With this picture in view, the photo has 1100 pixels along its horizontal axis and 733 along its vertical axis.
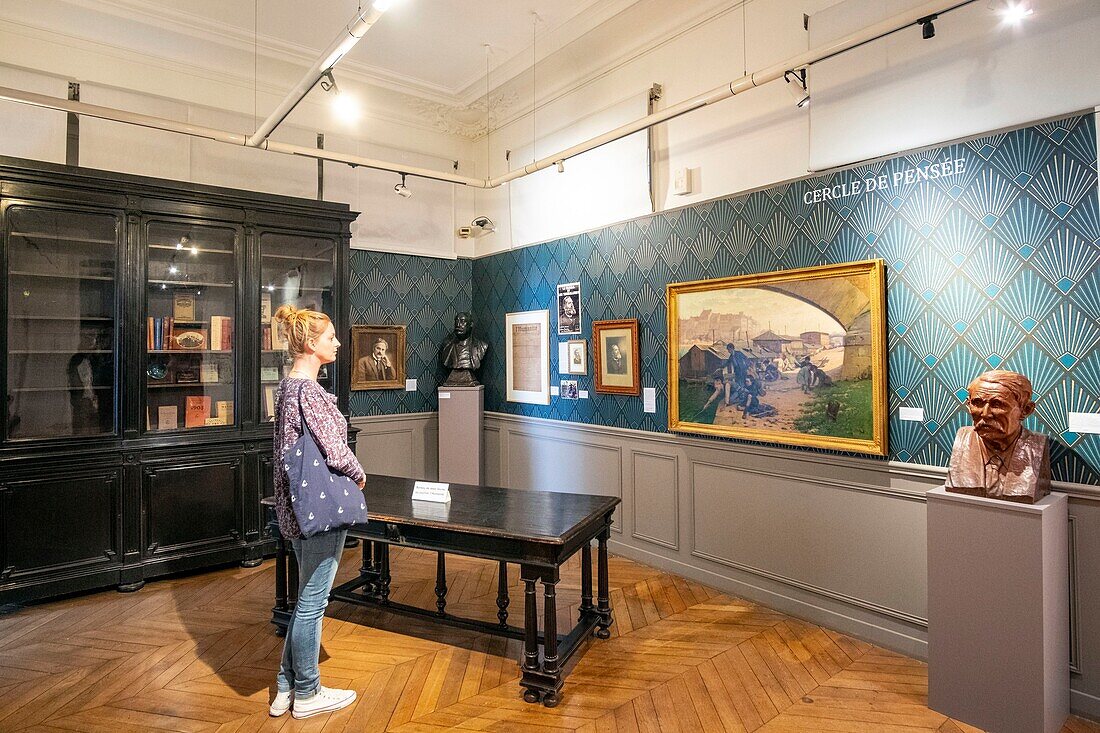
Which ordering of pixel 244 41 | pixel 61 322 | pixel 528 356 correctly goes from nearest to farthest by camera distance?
1. pixel 61 322
2. pixel 244 41
3. pixel 528 356

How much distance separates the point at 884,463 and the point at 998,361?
0.73 metres

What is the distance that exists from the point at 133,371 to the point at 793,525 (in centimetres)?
440

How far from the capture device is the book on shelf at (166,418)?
430cm

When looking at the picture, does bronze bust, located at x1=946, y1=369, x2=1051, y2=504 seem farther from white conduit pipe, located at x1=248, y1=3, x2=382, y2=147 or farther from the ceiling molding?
the ceiling molding

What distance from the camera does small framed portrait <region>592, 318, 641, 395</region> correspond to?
4.61 m

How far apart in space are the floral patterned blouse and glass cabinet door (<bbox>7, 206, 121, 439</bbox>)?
2388mm

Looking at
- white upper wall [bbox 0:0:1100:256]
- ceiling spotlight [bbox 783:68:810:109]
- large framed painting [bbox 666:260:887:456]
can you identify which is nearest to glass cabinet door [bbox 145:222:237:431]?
white upper wall [bbox 0:0:1100:256]

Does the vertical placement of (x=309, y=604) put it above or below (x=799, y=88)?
below

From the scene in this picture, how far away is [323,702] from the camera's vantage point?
8.64 ft

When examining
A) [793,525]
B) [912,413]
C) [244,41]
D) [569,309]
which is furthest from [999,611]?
[244,41]

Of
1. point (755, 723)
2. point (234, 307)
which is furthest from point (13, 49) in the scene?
point (755, 723)

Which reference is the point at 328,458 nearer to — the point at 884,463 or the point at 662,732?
the point at 662,732

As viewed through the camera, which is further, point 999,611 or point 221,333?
point 221,333

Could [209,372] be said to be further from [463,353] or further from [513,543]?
[513,543]
